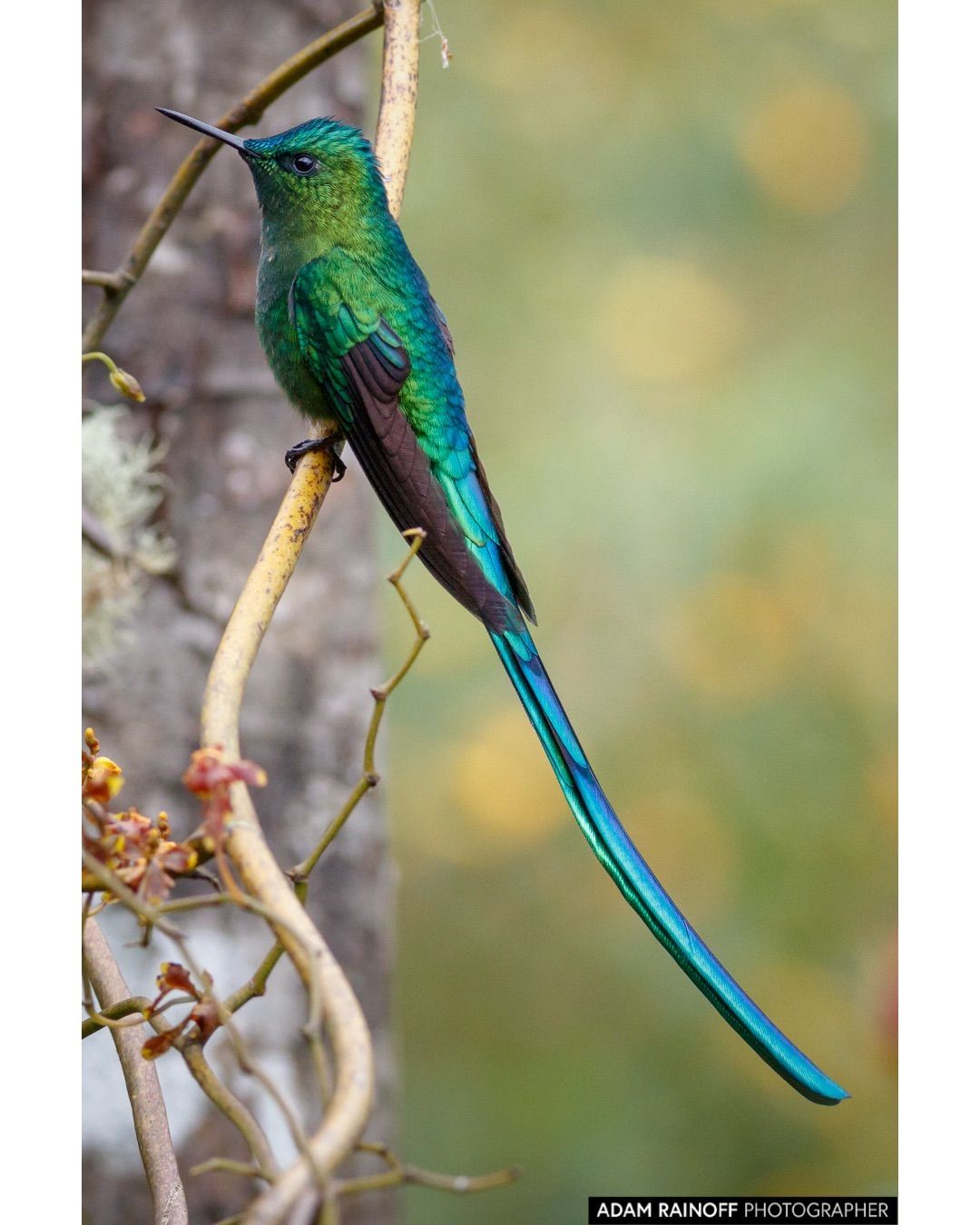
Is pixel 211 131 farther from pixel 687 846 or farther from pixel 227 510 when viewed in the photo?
pixel 687 846

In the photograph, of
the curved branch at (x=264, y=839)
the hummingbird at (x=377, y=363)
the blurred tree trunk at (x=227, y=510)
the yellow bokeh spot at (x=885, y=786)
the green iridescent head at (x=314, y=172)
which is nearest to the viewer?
the curved branch at (x=264, y=839)

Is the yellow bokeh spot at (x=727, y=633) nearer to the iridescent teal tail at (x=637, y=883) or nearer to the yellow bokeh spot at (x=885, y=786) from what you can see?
the yellow bokeh spot at (x=885, y=786)

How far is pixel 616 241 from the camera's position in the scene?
215 centimetres

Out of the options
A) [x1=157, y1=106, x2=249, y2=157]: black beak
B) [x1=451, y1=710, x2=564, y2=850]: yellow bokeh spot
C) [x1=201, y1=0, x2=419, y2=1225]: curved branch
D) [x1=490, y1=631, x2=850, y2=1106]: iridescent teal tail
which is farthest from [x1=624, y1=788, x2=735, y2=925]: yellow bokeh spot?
[x1=157, y1=106, x2=249, y2=157]: black beak

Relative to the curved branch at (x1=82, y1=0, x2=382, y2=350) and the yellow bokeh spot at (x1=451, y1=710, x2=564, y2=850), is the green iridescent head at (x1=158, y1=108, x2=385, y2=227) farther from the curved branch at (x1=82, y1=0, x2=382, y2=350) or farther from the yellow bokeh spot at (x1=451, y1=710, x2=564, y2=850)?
the yellow bokeh spot at (x1=451, y1=710, x2=564, y2=850)

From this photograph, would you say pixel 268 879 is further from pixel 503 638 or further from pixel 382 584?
pixel 382 584

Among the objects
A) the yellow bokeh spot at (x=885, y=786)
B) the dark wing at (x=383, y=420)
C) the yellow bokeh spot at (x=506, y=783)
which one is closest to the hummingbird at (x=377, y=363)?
the dark wing at (x=383, y=420)

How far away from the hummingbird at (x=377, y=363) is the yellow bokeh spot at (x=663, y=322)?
85cm

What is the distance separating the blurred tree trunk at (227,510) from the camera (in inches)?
66.8

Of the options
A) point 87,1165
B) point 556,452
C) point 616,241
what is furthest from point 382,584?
point 87,1165

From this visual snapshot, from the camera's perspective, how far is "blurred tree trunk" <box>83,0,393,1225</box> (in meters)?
1.70

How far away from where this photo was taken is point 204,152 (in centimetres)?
131

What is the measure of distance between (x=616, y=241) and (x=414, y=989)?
119 cm

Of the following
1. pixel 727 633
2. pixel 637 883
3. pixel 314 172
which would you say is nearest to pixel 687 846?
pixel 727 633
